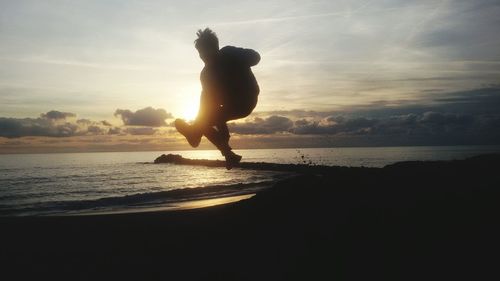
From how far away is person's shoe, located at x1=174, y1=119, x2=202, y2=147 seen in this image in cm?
677

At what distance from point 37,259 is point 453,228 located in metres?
9.00

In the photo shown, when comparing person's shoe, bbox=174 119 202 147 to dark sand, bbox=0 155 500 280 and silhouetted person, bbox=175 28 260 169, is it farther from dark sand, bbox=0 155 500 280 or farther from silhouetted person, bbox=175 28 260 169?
dark sand, bbox=0 155 500 280

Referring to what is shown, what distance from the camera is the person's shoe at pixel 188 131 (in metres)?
6.77

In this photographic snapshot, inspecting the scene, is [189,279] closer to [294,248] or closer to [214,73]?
[294,248]

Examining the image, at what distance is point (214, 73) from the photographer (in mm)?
5703

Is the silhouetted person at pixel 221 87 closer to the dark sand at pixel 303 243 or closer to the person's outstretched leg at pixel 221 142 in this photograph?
the person's outstretched leg at pixel 221 142

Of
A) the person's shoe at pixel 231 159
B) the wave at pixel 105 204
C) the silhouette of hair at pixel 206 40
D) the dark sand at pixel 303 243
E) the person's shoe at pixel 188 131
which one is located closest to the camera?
the silhouette of hair at pixel 206 40

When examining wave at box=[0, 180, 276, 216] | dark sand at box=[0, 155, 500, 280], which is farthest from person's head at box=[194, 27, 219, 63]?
wave at box=[0, 180, 276, 216]

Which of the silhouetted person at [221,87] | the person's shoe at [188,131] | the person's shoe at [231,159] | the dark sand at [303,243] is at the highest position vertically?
the silhouetted person at [221,87]

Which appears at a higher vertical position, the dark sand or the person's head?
the person's head

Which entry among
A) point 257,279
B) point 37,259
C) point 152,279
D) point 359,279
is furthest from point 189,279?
point 37,259

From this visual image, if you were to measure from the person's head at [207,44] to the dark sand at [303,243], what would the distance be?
3793 millimetres

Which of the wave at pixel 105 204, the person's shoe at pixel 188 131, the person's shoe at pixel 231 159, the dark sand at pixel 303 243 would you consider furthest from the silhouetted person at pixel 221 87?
the wave at pixel 105 204

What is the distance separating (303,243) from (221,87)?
355 centimetres
